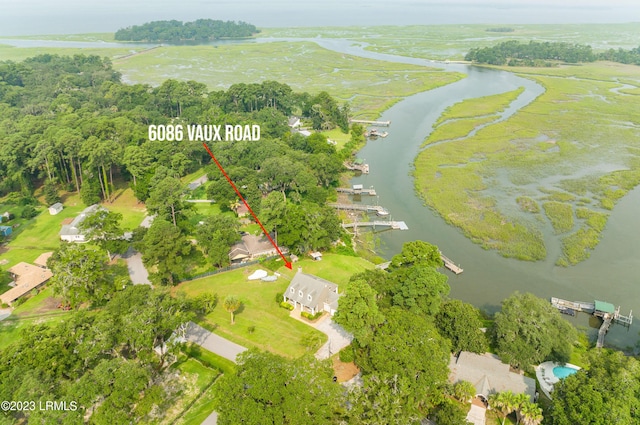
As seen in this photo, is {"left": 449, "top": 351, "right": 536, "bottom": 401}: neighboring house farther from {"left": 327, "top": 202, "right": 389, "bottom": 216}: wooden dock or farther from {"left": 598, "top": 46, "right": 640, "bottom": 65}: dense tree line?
{"left": 598, "top": 46, "right": 640, "bottom": 65}: dense tree line

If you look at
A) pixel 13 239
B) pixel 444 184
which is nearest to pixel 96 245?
pixel 13 239

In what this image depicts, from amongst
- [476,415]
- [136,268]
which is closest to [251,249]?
[136,268]

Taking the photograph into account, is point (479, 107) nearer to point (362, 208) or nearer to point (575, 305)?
point (362, 208)

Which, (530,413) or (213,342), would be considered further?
(213,342)

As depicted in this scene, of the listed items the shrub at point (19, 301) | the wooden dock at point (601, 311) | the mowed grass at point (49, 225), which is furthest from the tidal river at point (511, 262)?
the shrub at point (19, 301)

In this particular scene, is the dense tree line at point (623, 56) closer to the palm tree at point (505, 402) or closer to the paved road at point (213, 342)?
the palm tree at point (505, 402)
